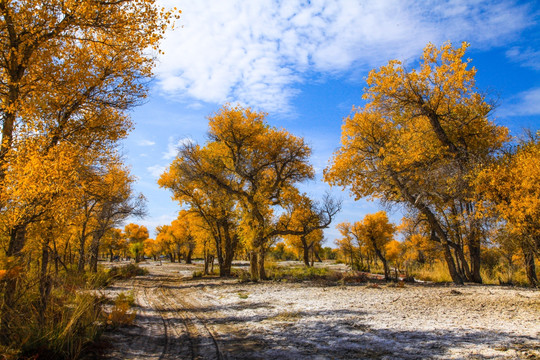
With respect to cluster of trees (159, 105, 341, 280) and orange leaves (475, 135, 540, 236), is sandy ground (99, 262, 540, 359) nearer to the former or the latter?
orange leaves (475, 135, 540, 236)

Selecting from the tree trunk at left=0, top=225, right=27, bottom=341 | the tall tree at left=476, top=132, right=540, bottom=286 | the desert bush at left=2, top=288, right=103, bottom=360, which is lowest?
the desert bush at left=2, top=288, right=103, bottom=360

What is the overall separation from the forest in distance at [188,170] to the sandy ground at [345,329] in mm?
354

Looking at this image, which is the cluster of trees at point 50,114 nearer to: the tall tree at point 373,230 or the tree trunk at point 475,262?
the tree trunk at point 475,262

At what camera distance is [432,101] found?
460 inches

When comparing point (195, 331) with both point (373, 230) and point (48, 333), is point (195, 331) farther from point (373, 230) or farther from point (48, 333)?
point (373, 230)

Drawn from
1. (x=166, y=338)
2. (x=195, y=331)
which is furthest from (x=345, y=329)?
(x=166, y=338)

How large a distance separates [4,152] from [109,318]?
3.97 m

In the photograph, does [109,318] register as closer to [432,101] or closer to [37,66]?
[37,66]

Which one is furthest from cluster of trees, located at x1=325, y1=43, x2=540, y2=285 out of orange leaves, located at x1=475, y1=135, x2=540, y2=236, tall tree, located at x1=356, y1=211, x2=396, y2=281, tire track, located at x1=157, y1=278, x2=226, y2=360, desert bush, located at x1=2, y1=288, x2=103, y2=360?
tall tree, located at x1=356, y1=211, x2=396, y2=281

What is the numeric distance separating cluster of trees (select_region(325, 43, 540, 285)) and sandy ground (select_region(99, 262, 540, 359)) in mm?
2937

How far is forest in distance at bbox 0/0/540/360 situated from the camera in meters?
5.46

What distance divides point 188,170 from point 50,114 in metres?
8.75

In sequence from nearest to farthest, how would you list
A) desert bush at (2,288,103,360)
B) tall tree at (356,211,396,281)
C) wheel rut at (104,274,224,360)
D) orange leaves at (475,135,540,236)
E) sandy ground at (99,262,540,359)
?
Answer: desert bush at (2,288,103,360)
sandy ground at (99,262,540,359)
wheel rut at (104,274,224,360)
orange leaves at (475,135,540,236)
tall tree at (356,211,396,281)

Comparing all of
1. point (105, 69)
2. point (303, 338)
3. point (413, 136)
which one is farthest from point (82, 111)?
point (413, 136)
